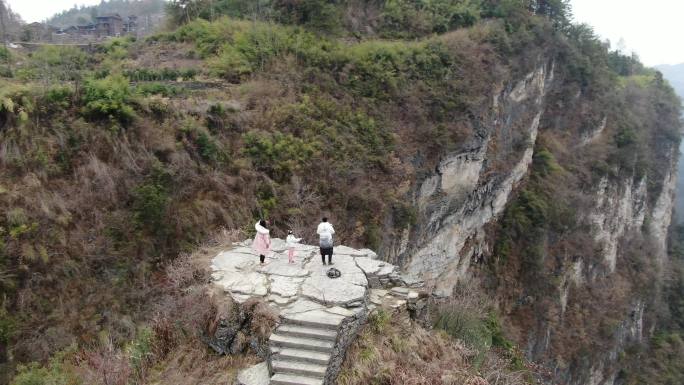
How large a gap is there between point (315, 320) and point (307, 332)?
0.73 ft

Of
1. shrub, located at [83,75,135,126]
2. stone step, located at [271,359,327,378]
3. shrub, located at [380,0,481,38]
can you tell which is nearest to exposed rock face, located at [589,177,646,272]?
shrub, located at [380,0,481,38]

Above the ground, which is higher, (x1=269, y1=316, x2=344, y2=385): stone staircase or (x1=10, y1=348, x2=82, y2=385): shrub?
(x1=269, y1=316, x2=344, y2=385): stone staircase

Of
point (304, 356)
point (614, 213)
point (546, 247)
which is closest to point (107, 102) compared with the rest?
point (304, 356)

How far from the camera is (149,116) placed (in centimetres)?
1262

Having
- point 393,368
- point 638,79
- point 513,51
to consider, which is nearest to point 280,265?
point 393,368

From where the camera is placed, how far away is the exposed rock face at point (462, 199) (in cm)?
1952

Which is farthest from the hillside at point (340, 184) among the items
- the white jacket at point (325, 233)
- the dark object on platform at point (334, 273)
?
the white jacket at point (325, 233)

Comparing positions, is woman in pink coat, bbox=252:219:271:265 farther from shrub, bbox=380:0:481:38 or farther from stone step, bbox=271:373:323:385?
shrub, bbox=380:0:481:38

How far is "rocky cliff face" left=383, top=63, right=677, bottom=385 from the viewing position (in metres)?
20.2

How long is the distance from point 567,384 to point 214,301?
25697 millimetres

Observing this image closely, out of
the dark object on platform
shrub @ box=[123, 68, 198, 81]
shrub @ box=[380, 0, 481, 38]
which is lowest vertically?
the dark object on platform

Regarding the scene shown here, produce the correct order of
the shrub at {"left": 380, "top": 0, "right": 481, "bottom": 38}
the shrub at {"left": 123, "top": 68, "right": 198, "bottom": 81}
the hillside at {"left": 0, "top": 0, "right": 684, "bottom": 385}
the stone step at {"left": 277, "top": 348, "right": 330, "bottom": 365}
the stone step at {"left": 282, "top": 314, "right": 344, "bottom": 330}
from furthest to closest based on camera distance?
the shrub at {"left": 380, "top": 0, "right": 481, "bottom": 38} < the shrub at {"left": 123, "top": 68, "right": 198, "bottom": 81} < the hillside at {"left": 0, "top": 0, "right": 684, "bottom": 385} < the stone step at {"left": 282, "top": 314, "right": 344, "bottom": 330} < the stone step at {"left": 277, "top": 348, "right": 330, "bottom": 365}

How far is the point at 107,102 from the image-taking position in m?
11.6

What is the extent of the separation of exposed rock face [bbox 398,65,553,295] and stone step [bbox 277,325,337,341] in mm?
10572
